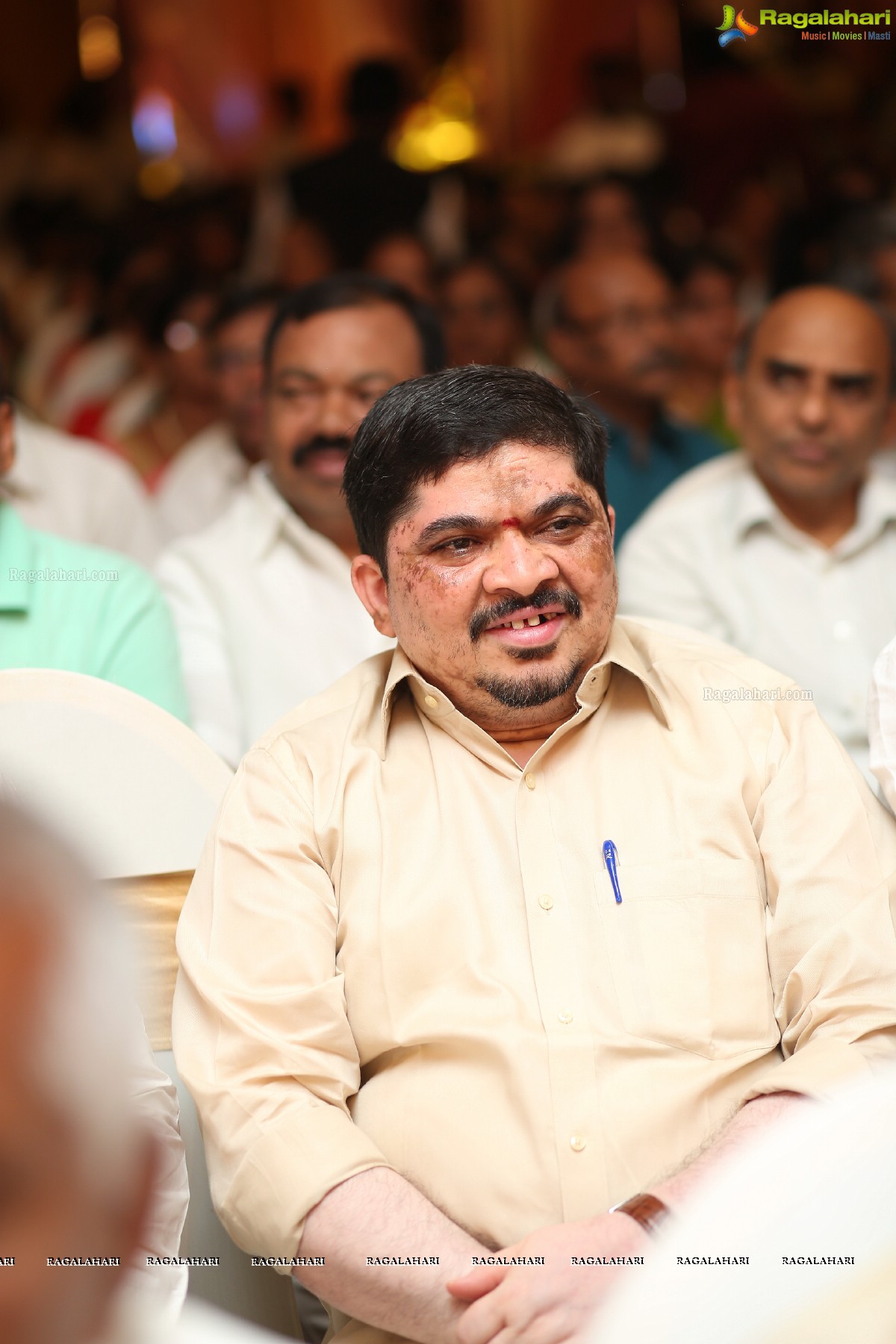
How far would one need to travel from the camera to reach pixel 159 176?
7.77 metres

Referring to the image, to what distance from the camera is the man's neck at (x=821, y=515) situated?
2.72 m

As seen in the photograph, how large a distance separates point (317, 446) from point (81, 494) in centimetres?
85

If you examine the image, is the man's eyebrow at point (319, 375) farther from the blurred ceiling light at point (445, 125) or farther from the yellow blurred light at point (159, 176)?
the yellow blurred light at point (159, 176)

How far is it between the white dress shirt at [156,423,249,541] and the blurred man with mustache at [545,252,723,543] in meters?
0.89

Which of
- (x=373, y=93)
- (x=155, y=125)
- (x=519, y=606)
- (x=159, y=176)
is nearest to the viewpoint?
(x=519, y=606)

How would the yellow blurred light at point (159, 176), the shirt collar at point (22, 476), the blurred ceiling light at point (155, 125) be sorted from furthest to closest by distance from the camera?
1. the blurred ceiling light at point (155, 125)
2. the yellow blurred light at point (159, 176)
3. the shirt collar at point (22, 476)

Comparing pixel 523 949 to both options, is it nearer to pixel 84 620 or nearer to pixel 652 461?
pixel 84 620

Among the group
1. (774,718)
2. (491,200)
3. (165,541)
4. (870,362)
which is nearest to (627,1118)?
(774,718)

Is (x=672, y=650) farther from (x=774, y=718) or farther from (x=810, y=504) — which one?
(x=810, y=504)

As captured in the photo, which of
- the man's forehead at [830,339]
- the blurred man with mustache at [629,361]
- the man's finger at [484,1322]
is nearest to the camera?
the man's finger at [484,1322]

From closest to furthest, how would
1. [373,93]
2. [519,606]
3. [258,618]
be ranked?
[519,606] < [258,618] < [373,93]

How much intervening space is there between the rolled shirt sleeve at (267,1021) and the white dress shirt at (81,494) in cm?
171

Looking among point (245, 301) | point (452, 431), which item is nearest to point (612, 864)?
point (452, 431)

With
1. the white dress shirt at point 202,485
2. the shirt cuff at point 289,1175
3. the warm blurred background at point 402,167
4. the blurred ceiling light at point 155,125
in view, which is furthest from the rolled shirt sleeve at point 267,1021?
the blurred ceiling light at point 155,125
